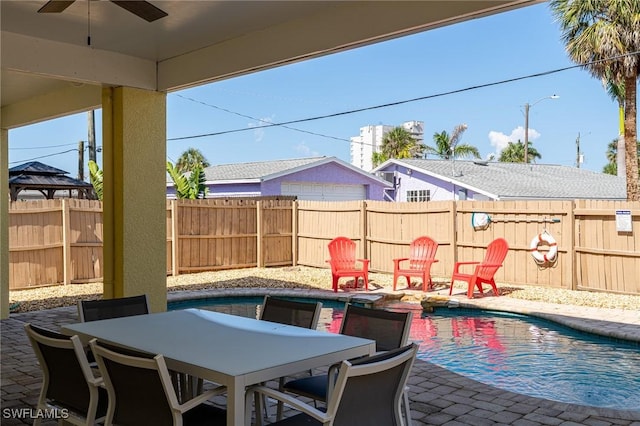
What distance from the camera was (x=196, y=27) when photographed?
15.3ft

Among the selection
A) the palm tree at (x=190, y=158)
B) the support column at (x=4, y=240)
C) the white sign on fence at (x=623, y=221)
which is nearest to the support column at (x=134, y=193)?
the support column at (x=4, y=240)

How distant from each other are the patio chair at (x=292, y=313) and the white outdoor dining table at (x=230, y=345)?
268 millimetres

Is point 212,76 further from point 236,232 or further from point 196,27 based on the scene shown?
point 236,232

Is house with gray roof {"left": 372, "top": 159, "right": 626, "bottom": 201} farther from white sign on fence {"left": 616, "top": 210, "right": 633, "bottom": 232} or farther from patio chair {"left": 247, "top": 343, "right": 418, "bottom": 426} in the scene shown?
patio chair {"left": 247, "top": 343, "right": 418, "bottom": 426}

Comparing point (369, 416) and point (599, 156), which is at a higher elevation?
point (599, 156)

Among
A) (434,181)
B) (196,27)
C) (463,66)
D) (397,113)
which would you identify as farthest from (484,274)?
(397,113)

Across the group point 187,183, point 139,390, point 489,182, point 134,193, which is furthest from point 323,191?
point 139,390

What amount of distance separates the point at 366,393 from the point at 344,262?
8097mm

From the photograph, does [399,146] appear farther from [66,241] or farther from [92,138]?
[66,241]

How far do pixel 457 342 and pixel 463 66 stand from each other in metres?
28.6

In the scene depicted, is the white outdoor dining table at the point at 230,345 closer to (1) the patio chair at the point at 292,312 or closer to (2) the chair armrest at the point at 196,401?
(2) the chair armrest at the point at 196,401

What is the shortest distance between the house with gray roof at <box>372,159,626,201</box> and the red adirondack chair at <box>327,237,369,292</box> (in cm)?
876

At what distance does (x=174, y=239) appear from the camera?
37.7ft

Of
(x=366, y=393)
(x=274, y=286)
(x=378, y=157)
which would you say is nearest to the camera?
(x=366, y=393)
